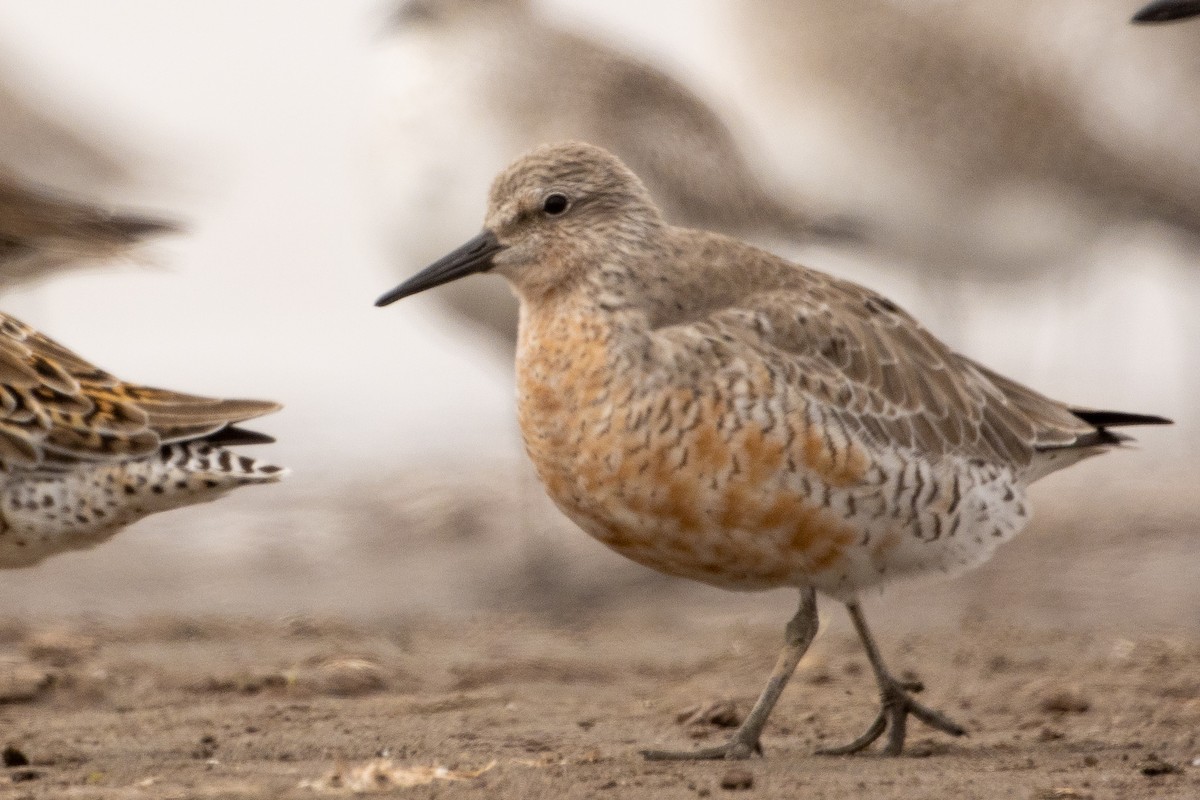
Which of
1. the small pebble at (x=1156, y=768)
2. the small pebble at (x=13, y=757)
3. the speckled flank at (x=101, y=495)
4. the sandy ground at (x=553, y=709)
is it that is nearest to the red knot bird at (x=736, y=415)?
the sandy ground at (x=553, y=709)

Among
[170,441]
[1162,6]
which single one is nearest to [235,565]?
[170,441]

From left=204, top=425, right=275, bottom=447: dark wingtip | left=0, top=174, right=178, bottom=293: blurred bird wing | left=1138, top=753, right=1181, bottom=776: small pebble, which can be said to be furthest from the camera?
left=0, top=174, right=178, bottom=293: blurred bird wing

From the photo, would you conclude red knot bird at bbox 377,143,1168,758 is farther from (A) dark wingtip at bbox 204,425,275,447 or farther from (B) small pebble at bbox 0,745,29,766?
(B) small pebble at bbox 0,745,29,766

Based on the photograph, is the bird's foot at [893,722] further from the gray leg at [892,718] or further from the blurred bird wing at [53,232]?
the blurred bird wing at [53,232]

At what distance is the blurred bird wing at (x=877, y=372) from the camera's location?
20.8ft

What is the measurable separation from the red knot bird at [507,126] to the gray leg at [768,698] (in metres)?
3.92

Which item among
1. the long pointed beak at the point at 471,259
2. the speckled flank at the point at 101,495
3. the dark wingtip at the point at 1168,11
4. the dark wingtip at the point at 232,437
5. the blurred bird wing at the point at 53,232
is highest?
the dark wingtip at the point at 1168,11

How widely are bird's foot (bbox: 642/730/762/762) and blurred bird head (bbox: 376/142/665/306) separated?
1447 millimetres

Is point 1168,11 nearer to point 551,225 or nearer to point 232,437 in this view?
point 551,225

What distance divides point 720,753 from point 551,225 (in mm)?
1679

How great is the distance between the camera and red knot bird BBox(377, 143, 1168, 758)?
612 centimetres

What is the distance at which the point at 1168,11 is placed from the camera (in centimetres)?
741

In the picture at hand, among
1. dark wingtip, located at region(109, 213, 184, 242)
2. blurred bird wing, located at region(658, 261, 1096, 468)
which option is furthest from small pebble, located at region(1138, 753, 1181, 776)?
dark wingtip, located at region(109, 213, 184, 242)

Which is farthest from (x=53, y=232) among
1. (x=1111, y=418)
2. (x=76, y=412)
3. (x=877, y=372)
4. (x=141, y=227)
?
(x=1111, y=418)
